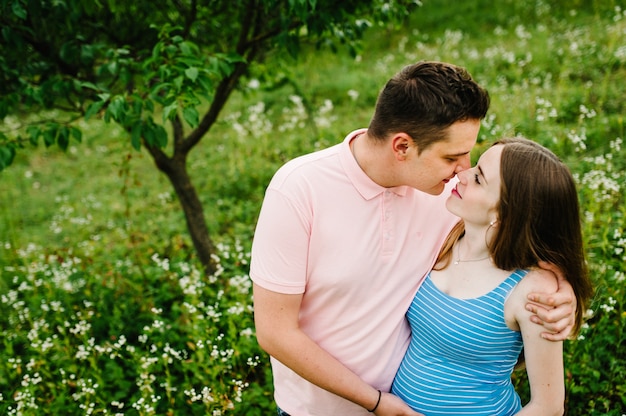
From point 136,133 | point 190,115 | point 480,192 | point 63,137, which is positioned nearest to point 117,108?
point 136,133

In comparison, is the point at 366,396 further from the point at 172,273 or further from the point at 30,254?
the point at 30,254

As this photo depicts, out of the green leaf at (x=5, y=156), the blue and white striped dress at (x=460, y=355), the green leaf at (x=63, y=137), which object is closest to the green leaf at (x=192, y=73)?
the green leaf at (x=63, y=137)

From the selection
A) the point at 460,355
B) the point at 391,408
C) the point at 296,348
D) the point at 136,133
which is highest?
the point at 136,133

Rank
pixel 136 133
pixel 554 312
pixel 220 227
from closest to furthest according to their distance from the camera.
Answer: pixel 554 312
pixel 136 133
pixel 220 227

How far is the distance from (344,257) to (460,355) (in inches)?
25.4

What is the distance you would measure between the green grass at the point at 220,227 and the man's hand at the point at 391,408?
1.02 meters

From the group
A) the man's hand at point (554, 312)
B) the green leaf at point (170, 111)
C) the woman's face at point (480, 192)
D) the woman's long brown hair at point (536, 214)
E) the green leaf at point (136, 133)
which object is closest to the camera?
the man's hand at point (554, 312)

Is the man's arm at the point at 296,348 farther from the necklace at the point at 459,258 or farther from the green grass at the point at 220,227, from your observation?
the green grass at the point at 220,227

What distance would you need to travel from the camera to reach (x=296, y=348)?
213 centimetres

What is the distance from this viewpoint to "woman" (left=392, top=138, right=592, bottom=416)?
6.72 ft

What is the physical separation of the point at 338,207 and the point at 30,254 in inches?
185

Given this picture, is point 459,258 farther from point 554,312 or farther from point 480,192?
point 554,312

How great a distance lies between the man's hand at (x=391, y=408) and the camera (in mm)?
2227

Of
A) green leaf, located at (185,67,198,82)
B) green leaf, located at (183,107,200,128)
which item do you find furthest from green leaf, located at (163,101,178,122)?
green leaf, located at (185,67,198,82)
